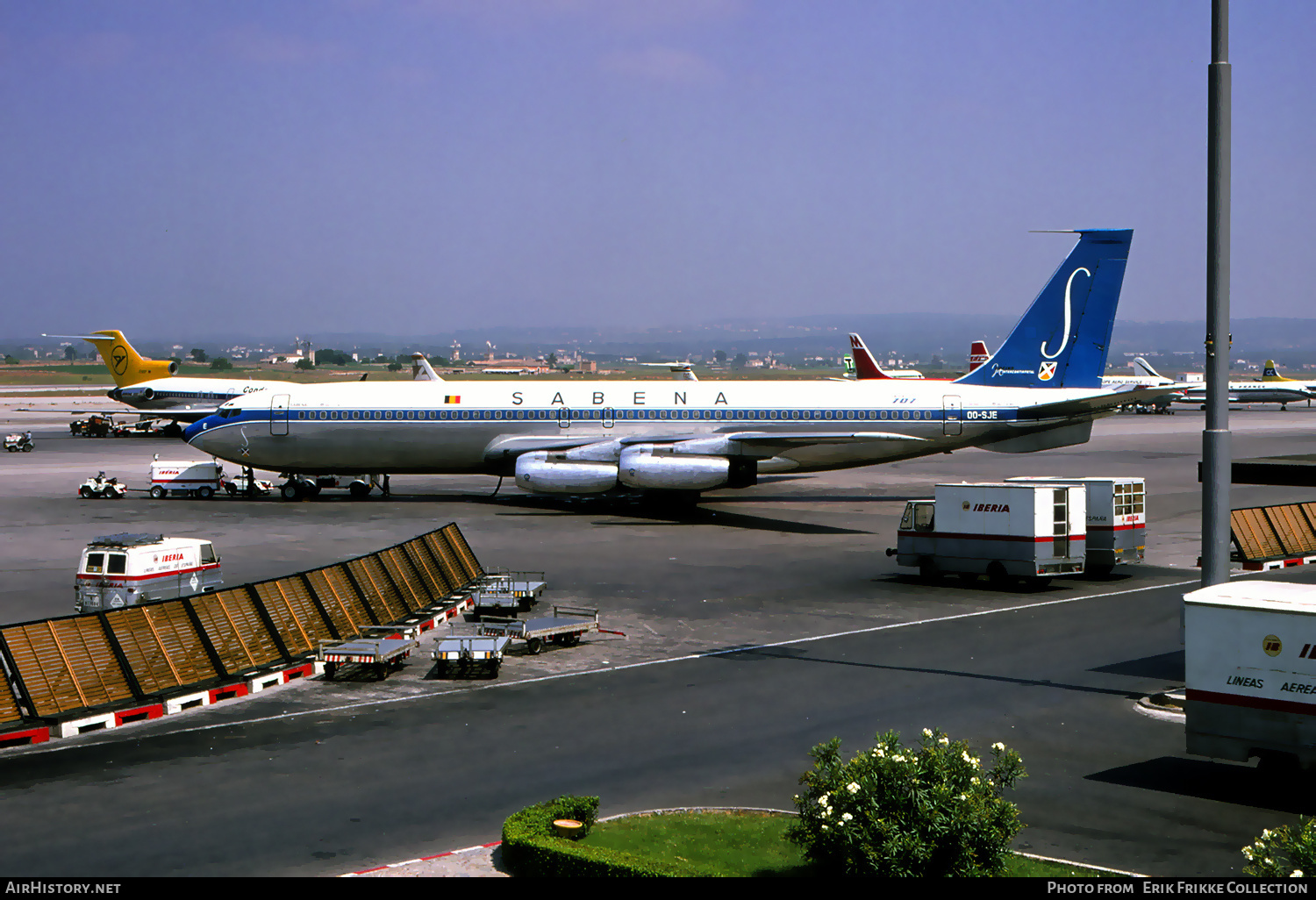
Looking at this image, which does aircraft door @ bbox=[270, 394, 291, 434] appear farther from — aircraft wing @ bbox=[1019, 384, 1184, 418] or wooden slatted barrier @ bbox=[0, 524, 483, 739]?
aircraft wing @ bbox=[1019, 384, 1184, 418]

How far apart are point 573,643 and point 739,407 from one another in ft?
89.4

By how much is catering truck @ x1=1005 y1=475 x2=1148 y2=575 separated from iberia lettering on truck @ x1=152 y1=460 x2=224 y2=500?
1603 inches

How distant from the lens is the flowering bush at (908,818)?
1105cm

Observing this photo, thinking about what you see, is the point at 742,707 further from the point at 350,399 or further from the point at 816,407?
the point at 350,399

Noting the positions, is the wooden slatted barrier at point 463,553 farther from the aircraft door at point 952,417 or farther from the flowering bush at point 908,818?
the aircraft door at point 952,417

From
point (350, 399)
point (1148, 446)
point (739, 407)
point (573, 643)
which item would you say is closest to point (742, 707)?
point (573, 643)

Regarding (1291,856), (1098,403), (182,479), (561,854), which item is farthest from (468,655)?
(182,479)

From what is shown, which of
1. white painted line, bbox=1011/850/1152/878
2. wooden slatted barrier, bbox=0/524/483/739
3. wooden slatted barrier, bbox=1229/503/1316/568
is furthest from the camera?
wooden slatted barrier, bbox=1229/503/1316/568

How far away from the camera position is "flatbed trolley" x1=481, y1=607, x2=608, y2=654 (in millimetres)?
25750

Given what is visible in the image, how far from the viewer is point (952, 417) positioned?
51312mm

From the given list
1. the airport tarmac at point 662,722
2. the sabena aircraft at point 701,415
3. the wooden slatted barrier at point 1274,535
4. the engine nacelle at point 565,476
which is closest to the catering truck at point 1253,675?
the airport tarmac at point 662,722

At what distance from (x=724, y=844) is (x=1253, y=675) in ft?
25.7

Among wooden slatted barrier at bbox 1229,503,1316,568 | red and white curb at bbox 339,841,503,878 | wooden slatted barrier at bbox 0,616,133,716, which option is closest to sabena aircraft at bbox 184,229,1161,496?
Answer: wooden slatted barrier at bbox 1229,503,1316,568

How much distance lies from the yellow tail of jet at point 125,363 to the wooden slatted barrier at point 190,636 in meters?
85.5
